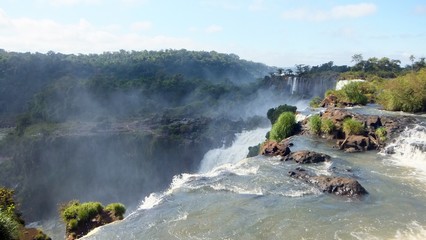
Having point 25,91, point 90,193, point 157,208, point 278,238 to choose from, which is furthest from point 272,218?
point 25,91

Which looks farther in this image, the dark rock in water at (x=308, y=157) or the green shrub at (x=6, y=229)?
the dark rock in water at (x=308, y=157)

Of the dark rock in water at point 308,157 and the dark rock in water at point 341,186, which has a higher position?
the dark rock in water at point 308,157

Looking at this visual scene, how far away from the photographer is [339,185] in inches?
815

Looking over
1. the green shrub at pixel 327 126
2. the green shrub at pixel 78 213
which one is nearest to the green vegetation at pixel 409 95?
the green shrub at pixel 327 126

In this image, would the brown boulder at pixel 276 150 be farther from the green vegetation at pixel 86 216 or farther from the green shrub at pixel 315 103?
the green shrub at pixel 315 103

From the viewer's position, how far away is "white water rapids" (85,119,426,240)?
16469mm

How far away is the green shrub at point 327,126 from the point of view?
32.8 meters

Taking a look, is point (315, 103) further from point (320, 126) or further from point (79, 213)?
point (79, 213)

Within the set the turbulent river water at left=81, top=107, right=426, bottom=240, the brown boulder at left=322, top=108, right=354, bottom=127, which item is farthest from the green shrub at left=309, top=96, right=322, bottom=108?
the turbulent river water at left=81, top=107, right=426, bottom=240

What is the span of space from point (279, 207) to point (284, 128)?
1701 cm

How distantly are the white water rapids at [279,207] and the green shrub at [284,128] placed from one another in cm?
881

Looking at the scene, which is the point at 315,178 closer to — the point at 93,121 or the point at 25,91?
the point at 93,121

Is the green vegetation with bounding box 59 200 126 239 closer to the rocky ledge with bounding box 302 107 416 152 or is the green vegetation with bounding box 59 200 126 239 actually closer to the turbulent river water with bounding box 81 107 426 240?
the turbulent river water with bounding box 81 107 426 240

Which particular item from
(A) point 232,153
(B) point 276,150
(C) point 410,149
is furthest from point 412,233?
(A) point 232,153
